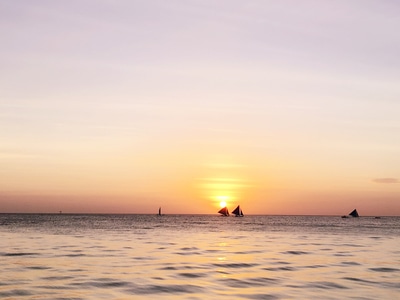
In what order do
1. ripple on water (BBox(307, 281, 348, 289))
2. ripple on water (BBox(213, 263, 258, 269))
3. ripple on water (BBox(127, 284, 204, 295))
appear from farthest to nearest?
ripple on water (BBox(213, 263, 258, 269)) < ripple on water (BBox(307, 281, 348, 289)) < ripple on water (BBox(127, 284, 204, 295))

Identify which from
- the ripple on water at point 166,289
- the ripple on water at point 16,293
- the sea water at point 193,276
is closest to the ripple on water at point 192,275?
the sea water at point 193,276

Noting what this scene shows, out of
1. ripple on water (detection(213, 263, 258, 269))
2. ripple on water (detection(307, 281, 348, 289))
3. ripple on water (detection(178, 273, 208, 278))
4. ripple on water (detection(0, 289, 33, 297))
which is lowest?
ripple on water (detection(0, 289, 33, 297))

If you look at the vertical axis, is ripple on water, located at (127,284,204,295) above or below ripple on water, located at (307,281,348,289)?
below

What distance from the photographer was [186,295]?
20.6 m

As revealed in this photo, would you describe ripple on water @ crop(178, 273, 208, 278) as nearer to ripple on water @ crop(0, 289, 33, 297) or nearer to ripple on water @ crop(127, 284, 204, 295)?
ripple on water @ crop(127, 284, 204, 295)

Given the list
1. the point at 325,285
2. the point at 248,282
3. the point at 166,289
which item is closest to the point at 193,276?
the point at 248,282

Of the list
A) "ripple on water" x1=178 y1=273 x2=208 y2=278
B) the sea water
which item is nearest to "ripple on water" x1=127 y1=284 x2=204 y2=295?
the sea water

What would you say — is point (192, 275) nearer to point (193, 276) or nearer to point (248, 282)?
point (193, 276)

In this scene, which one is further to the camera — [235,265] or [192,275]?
[235,265]

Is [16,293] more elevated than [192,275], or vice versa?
[192,275]

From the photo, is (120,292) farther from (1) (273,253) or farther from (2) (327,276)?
(1) (273,253)

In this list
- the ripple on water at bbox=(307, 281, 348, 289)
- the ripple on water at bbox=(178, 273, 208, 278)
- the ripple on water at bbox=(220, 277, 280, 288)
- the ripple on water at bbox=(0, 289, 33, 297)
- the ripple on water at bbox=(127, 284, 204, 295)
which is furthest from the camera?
the ripple on water at bbox=(178, 273, 208, 278)

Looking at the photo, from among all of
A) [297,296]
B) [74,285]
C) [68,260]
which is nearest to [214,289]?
[297,296]

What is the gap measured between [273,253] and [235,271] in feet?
42.9
